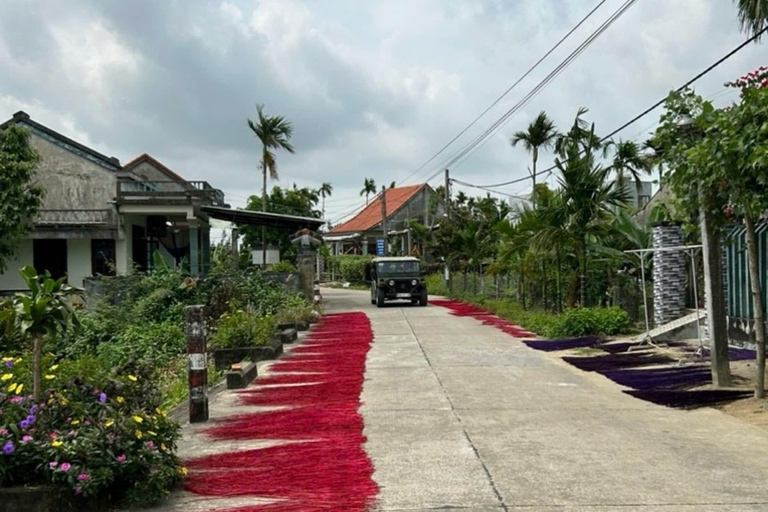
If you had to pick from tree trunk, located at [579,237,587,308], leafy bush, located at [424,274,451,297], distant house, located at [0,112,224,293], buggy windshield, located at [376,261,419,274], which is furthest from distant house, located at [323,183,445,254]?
tree trunk, located at [579,237,587,308]

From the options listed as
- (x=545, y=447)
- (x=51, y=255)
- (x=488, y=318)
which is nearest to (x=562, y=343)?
(x=488, y=318)

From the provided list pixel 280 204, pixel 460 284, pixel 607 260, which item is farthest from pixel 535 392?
pixel 280 204

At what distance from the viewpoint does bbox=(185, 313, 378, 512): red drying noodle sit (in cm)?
553

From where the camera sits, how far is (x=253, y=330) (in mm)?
14625

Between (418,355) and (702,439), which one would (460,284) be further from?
(702,439)

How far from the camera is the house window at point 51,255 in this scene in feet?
95.2

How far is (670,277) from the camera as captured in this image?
16.2 m

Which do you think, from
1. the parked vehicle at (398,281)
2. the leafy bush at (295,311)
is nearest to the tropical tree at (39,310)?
the leafy bush at (295,311)

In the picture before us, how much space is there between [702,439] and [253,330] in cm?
930

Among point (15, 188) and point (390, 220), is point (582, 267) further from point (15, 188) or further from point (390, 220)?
point (390, 220)

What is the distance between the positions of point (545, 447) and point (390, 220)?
5174 cm

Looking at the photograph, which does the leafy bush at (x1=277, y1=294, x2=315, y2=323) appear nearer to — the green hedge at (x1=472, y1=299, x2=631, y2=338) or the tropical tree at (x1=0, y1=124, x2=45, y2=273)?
Answer: the green hedge at (x1=472, y1=299, x2=631, y2=338)

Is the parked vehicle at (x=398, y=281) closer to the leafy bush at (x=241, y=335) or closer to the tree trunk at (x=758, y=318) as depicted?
the leafy bush at (x=241, y=335)

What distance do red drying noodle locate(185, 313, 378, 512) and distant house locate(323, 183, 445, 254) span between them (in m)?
43.8
